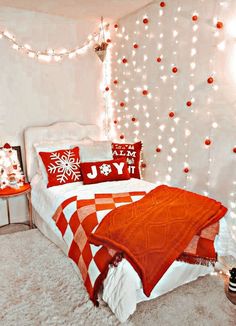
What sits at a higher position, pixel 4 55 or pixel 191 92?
pixel 4 55

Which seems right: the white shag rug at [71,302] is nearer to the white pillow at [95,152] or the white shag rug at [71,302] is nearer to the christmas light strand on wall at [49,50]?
the white pillow at [95,152]

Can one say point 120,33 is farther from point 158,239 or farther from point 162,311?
point 162,311

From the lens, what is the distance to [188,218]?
2.03 m

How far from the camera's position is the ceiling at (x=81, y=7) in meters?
2.98

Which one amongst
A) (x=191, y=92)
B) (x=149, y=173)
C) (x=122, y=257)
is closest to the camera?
(x=122, y=257)

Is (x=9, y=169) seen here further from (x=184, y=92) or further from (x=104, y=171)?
(x=184, y=92)

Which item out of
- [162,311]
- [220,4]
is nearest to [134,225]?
[162,311]

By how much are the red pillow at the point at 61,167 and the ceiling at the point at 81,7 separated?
164 centimetres

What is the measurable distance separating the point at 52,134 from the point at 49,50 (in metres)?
1.05

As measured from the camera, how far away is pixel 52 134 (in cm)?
351

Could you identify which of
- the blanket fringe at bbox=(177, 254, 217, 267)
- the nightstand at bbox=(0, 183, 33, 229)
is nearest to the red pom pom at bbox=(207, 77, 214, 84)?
the blanket fringe at bbox=(177, 254, 217, 267)

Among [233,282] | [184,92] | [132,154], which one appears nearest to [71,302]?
[233,282]

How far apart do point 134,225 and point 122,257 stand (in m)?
0.25

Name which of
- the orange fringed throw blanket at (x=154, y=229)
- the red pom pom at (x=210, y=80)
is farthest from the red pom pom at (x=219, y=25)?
the orange fringed throw blanket at (x=154, y=229)
